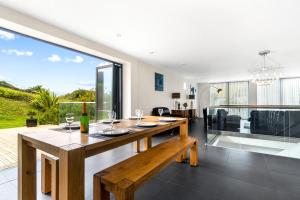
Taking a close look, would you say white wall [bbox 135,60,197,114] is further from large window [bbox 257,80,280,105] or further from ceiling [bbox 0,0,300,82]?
large window [bbox 257,80,280,105]

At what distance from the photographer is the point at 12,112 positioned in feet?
19.7

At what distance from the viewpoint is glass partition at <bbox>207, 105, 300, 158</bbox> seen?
383 cm

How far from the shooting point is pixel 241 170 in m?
2.49

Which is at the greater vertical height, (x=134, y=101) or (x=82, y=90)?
(x=82, y=90)

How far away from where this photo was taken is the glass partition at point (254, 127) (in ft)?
12.6

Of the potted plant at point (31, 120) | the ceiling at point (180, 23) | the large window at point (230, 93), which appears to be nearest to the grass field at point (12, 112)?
the potted plant at point (31, 120)

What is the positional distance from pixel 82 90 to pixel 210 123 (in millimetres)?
4709

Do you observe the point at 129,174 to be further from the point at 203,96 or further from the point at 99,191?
the point at 203,96

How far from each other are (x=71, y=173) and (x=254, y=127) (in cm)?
504

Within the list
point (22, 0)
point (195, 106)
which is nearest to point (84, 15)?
point (22, 0)

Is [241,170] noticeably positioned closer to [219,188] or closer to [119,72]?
[219,188]

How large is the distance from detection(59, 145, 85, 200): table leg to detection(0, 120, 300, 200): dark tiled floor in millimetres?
840

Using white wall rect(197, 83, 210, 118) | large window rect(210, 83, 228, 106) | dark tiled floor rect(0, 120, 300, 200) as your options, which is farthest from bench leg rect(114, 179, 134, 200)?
large window rect(210, 83, 228, 106)

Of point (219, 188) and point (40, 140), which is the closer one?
point (40, 140)
